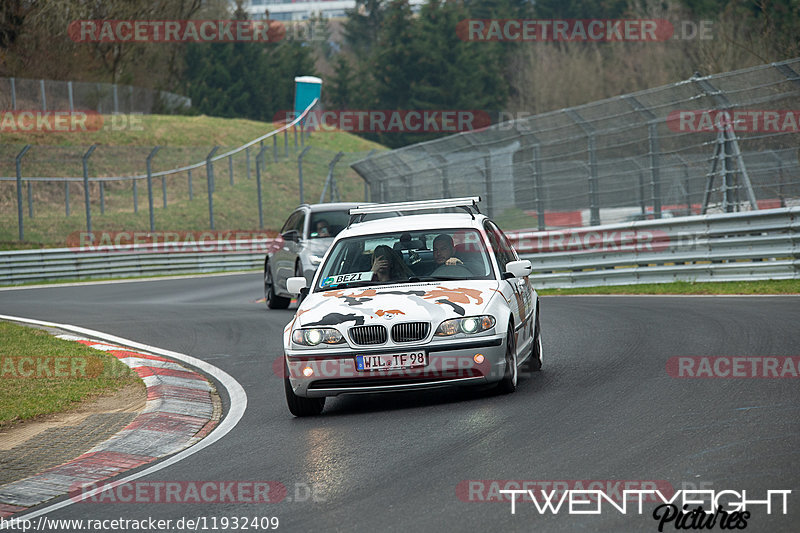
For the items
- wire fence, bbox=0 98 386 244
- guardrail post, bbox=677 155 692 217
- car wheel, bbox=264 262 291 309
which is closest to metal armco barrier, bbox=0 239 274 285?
wire fence, bbox=0 98 386 244

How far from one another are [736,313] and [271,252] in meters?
8.19

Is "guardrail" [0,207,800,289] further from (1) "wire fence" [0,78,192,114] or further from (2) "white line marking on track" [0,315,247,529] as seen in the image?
(1) "wire fence" [0,78,192,114]

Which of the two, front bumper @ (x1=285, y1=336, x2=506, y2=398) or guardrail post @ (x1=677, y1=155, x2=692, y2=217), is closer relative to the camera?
front bumper @ (x1=285, y1=336, x2=506, y2=398)

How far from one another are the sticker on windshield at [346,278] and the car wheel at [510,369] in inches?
53.2

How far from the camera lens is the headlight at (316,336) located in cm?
802

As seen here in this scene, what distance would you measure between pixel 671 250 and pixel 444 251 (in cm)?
978

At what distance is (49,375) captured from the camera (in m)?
10.9

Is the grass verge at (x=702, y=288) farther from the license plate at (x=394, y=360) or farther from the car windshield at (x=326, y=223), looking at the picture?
the license plate at (x=394, y=360)

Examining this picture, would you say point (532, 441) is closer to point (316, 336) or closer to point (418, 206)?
point (316, 336)

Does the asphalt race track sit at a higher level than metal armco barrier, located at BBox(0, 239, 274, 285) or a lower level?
lower

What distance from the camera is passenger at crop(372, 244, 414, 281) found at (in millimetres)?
8898

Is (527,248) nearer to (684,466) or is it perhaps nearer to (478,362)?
(478,362)

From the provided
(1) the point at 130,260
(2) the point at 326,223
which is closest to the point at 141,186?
(1) the point at 130,260

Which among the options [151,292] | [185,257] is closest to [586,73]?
[185,257]
